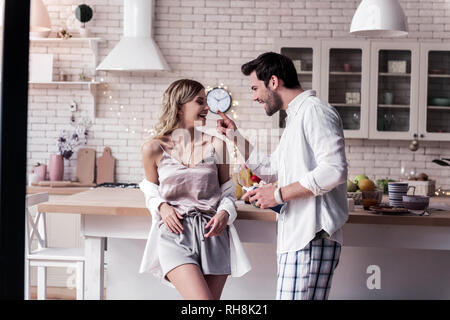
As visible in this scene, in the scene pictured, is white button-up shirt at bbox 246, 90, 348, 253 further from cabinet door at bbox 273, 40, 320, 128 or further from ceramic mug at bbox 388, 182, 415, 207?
cabinet door at bbox 273, 40, 320, 128

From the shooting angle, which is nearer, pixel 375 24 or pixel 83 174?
pixel 375 24

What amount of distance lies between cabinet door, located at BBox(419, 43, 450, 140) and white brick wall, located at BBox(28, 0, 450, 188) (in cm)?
32

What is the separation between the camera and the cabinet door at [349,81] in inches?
224

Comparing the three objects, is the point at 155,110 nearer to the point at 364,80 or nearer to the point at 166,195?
the point at 364,80

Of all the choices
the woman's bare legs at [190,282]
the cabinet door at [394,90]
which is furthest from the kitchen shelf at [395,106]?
the woman's bare legs at [190,282]

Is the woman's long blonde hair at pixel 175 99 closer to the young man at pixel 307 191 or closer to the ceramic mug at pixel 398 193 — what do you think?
the young man at pixel 307 191

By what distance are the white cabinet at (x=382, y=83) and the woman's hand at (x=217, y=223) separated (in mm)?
3615

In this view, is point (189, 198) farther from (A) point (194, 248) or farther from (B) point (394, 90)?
(B) point (394, 90)

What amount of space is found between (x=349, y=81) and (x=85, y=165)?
113 inches

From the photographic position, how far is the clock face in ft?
19.8

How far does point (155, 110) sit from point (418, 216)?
393cm

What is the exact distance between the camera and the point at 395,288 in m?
3.05

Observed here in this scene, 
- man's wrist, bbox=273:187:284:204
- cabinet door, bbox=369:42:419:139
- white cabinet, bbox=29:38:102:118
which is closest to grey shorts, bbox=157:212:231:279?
man's wrist, bbox=273:187:284:204

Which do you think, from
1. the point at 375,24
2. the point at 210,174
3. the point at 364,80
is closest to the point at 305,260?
the point at 210,174
